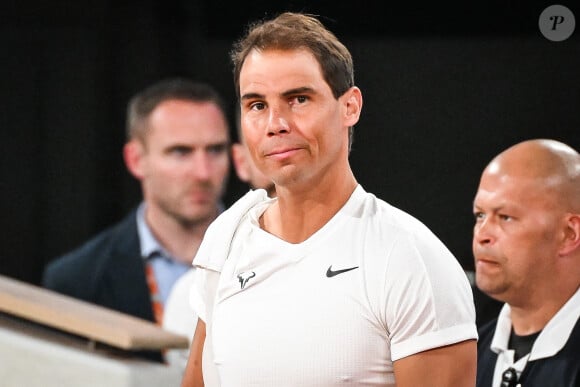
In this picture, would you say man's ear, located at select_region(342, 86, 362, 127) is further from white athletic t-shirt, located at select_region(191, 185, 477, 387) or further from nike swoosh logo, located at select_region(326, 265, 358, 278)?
nike swoosh logo, located at select_region(326, 265, 358, 278)

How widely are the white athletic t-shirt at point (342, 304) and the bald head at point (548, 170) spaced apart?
779 millimetres

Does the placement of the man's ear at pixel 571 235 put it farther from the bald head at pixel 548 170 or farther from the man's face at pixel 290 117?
the man's face at pixel 290 117

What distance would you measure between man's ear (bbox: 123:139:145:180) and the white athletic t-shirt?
2.06 metres

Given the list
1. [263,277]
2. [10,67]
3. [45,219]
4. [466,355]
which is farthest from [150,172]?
[466,355]

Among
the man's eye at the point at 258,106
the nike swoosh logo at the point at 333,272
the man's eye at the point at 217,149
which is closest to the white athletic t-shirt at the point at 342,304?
the nike swoosh logo at the point at 333,272

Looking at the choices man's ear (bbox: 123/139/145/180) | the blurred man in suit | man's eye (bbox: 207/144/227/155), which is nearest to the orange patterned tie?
the blurred man in suit

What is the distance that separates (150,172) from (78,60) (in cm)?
56

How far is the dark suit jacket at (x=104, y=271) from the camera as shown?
4.22m

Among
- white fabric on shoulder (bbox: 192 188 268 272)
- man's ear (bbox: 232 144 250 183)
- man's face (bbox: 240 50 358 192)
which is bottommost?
white fabric on shoulder (bbox: 192 188 268 272)

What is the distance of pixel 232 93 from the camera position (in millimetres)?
4074

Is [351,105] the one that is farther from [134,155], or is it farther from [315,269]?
[134,155]

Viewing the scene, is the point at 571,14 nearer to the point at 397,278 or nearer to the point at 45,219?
the point at 397,278

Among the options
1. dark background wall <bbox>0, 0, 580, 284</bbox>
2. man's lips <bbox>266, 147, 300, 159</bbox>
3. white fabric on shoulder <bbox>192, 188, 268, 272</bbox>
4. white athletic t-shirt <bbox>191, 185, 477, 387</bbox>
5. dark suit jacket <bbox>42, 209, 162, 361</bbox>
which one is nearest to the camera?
white athletic t-shirt <bbox>191, 185, 477, 387</bbox>

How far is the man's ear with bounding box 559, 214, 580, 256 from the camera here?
2.86m
